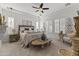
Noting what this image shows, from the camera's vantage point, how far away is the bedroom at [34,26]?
5.68ft

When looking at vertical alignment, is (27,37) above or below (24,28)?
below

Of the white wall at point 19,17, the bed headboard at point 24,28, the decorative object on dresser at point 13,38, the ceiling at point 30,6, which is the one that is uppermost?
the ceiling at point 30,6

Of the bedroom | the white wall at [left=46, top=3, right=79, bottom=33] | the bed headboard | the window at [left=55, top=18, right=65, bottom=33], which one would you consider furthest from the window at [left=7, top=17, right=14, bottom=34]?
the window at [left=55, top=18, right=65, bottom=33]

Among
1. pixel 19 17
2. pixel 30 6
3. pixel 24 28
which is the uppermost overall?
pixel 30 6

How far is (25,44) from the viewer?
1.75 m

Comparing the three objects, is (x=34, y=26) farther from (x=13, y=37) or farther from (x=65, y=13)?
(x=65, y=13)

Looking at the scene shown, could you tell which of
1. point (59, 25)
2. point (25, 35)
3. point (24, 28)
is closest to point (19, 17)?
point (24, 28)

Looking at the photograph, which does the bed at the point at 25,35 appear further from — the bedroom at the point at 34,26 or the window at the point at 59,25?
the window at the point at 59,25

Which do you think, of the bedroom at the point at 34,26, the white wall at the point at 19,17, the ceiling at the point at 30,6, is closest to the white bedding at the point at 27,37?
the bedroom at the point at 34,26

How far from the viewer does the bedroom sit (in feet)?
5.68

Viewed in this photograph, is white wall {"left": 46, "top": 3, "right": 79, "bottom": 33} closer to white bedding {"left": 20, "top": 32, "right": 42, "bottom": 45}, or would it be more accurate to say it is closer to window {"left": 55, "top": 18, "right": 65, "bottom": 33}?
window {"left": 55, "top": 18, "right": 65, "bottom": 33}

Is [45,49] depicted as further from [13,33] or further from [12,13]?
[12,13]

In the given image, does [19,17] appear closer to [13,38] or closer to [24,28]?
[24,28]

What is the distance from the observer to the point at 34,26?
1771mm
